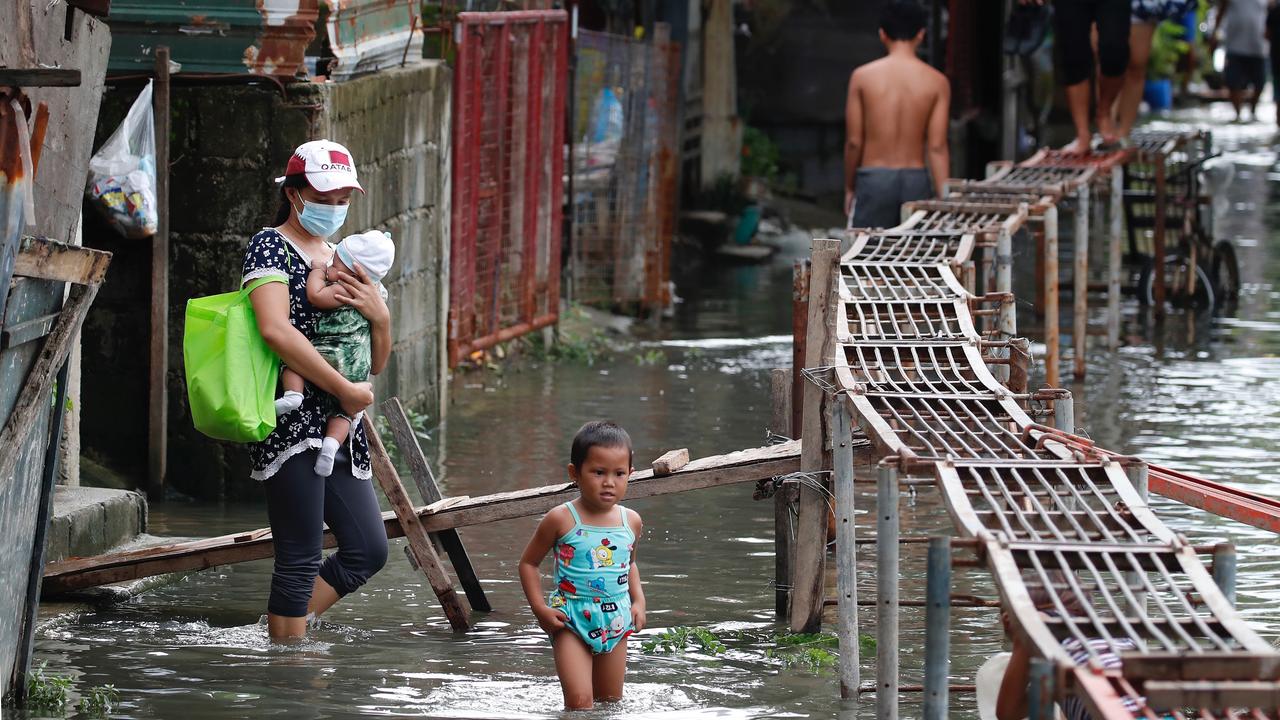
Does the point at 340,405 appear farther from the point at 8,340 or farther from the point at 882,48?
the point at 882,48

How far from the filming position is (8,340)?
14.6 feet

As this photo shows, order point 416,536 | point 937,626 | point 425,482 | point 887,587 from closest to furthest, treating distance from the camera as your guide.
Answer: point 937,626 → point 887,587 → point 416,536 → point 425,482

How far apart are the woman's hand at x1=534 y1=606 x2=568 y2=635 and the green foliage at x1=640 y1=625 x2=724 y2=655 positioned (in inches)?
38.8

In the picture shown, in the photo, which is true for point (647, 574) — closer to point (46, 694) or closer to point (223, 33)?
point (46, 694)

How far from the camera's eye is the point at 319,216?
5617 mm

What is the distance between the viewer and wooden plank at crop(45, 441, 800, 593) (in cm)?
609

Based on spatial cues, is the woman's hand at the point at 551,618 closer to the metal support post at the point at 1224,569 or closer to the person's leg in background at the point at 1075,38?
the metal support post at the point at 1224,569

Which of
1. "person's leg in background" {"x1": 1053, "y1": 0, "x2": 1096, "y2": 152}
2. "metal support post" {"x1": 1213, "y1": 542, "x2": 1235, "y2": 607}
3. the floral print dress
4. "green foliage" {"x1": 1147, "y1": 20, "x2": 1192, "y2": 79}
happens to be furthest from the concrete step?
"green foliage" {"x1": 1147, "y1": 20, "x2": 1192, "y2": 79}

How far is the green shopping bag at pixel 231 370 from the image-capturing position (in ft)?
17.8

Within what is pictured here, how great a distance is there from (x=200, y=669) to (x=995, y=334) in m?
3.32

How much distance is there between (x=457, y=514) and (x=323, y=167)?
140cm

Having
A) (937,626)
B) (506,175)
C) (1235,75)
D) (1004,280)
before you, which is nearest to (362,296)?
(937,626)

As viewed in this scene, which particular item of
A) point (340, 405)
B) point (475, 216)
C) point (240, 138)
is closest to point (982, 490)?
point (340, 405)

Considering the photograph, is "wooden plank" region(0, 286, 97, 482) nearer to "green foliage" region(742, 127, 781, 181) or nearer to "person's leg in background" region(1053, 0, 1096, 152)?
"person's leg in background" region(1053, 0, 1096, 152)
